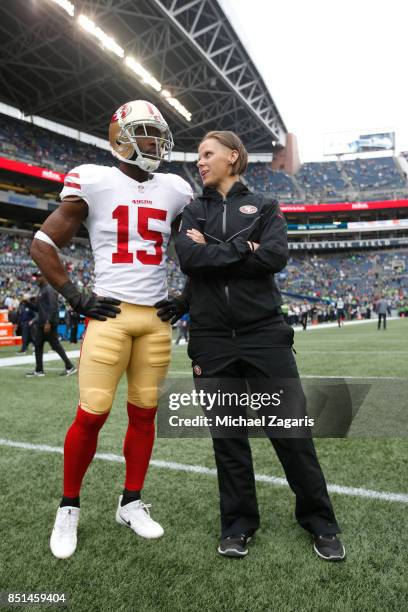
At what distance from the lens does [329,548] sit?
75.0 inches

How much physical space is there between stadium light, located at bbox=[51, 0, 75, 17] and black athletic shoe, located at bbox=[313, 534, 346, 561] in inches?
→ 895

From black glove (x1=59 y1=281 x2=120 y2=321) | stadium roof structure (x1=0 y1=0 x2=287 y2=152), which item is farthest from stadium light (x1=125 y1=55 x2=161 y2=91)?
black glove (x1=59 y1=281 x2=120 y2=321)

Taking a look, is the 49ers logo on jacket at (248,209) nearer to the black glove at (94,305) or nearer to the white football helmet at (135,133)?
the white football helmet at (135,133)

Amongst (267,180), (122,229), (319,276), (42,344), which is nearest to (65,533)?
(122,229)

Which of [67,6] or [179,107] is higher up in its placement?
[179,107]

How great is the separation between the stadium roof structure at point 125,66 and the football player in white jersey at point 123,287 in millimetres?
21275

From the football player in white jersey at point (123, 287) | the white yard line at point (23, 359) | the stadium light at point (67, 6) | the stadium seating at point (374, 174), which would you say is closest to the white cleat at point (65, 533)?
the football player in white jersey at point (123, 287)

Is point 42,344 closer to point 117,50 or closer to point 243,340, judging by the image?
point 243,340

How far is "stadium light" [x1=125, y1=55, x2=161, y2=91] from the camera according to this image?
2456cm

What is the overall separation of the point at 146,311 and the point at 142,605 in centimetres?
120

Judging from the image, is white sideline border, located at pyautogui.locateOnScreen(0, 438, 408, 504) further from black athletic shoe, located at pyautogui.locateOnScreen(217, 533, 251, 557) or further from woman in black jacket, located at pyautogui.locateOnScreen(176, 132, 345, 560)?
black athletic shoe, located at pyautogui.locateOnScreen(217, 533, 251, 557)

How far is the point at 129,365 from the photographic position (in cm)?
227

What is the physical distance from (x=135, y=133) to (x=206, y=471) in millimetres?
2120

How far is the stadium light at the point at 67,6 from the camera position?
19156 millimetres
